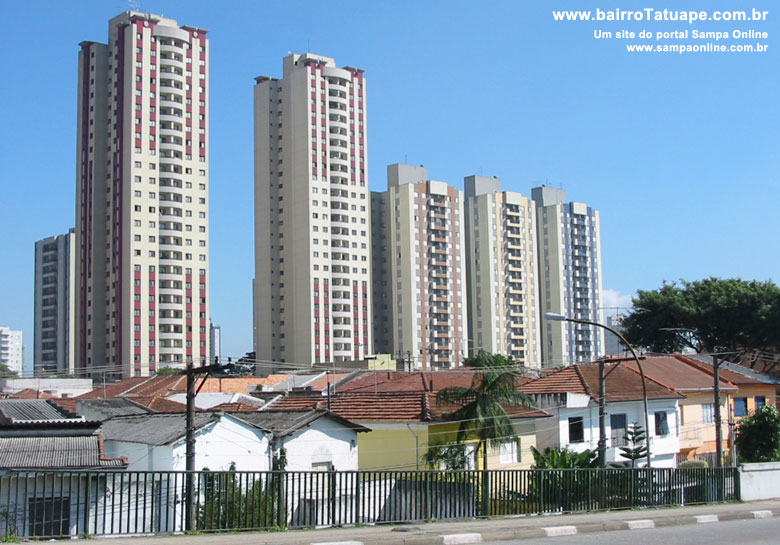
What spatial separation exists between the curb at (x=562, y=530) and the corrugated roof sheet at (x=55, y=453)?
9.83 meters

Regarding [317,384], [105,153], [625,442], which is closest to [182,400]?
[317,384]

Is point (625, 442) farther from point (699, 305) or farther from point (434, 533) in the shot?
point (699, 305)

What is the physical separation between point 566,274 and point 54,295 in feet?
320

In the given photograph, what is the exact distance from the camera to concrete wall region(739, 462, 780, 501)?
2481cm

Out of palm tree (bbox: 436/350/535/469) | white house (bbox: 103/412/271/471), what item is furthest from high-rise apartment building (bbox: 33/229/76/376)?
palm tree (bbox: 436/350/535/469)

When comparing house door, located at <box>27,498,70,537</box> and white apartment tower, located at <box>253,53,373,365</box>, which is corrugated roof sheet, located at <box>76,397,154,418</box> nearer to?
house door, located at <box>27,498,70,537</box>

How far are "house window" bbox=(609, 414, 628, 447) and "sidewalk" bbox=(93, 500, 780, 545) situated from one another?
818 inches

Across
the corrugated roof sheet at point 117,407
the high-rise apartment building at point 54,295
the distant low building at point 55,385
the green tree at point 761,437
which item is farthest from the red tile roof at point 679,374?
the high-rise apartment building at point 54,295

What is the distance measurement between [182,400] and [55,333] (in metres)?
125

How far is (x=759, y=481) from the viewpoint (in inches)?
997

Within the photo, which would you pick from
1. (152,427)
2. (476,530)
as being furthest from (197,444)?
(476,530)

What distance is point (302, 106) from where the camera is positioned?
121438 millimetres

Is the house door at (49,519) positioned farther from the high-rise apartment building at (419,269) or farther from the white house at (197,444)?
the high-rise apartment building at (419,269)

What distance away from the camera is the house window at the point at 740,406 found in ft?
177
